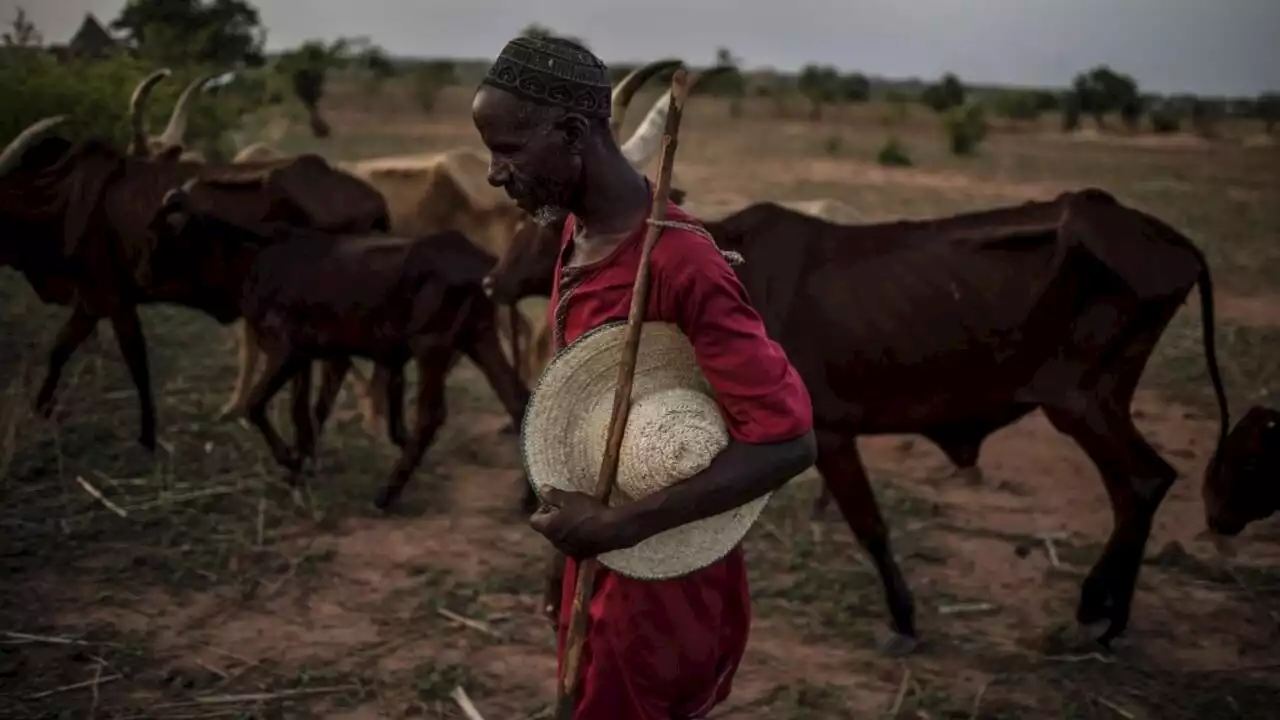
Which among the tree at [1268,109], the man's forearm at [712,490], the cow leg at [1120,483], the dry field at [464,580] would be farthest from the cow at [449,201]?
the tree at [1268,109]

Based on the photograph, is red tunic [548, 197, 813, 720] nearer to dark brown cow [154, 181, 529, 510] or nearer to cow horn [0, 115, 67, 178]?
dark brown cow [154, 181, 529, 510]

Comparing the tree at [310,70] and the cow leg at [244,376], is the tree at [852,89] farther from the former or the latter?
the cow leg at [244,376]

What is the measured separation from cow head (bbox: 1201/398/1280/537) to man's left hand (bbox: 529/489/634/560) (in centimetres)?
349

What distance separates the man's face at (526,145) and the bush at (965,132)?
22.5 m

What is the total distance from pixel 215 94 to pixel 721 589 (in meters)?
12.2

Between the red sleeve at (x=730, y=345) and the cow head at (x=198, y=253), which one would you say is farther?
the cow head at (x=198, y=253)

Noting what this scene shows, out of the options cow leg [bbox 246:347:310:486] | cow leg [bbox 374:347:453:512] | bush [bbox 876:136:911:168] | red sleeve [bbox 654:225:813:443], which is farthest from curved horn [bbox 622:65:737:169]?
bush [bbox 876:136:911:168]

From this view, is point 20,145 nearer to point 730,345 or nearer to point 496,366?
point 496,366

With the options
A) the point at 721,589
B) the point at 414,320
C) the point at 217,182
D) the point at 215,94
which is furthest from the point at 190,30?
the point at 721,589

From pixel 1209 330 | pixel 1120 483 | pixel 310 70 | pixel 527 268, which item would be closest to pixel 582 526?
pixel 1120 483

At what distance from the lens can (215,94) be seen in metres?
12.7

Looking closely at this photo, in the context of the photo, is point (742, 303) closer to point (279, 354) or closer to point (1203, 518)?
point (279, 354)

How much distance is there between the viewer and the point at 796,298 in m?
4.49

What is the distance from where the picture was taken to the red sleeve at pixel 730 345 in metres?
1.79
